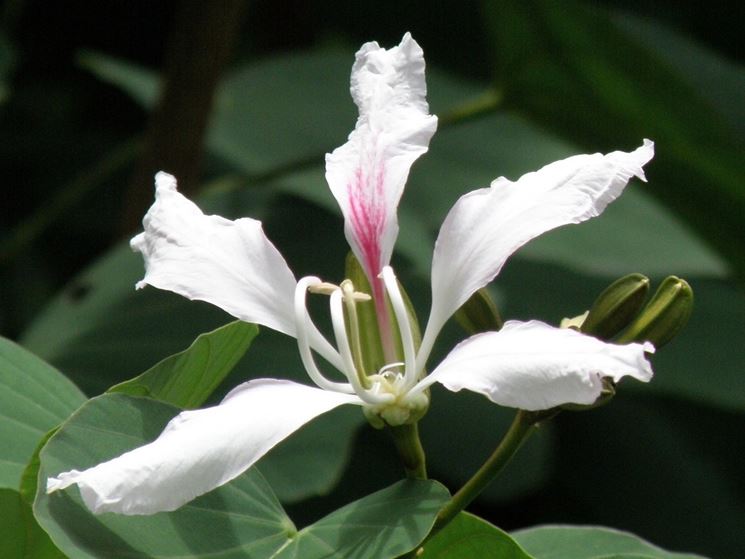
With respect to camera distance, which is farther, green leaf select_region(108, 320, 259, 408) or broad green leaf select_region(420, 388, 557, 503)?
broad green leaf select_region(420, 388, 557, 503)

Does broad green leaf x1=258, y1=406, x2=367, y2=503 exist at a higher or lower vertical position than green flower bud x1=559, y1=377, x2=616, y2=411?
lower

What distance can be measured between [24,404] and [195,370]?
10cm

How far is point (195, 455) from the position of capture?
66cm

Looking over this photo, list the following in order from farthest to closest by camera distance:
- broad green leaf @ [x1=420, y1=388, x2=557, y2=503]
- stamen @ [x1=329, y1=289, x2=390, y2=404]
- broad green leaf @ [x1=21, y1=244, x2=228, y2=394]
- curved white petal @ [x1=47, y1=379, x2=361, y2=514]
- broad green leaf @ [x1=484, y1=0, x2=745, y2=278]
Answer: broad green leaf @ [x1=420, y1=388, x2=557, y2=503] → broad green leaf @ [x1=484, y1=0, x2=745, y2=278] → broad green leaf @ [x1=21, y1=244, x2=228, y2=394] → stamen @ [x1=329, y1=289, x2=390, y2=404] → curved white petal @ [x1=47, y1=379, x2=361, y2=514]

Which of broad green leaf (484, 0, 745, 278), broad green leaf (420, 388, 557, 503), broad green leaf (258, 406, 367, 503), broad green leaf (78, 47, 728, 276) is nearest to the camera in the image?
broad green leaf (258, 406, 367, 503)

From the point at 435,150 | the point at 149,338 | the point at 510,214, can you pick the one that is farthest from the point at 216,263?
the point at 435,150

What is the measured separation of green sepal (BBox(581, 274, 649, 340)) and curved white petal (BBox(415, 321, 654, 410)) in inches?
2.8

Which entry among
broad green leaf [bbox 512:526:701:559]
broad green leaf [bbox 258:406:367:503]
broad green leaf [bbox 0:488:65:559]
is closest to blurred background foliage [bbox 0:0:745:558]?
broad green leaf [bbox 258:406:367:503]

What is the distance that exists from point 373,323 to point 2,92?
1032 millimetres

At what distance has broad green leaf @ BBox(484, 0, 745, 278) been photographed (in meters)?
1.60

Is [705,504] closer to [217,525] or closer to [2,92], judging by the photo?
[2,92]

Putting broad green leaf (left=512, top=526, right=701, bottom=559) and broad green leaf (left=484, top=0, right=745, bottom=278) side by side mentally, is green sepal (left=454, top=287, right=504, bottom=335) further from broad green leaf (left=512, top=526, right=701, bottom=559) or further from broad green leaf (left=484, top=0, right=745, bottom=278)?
broad green leaf (left=484, top=0, right=745, bottom=278)

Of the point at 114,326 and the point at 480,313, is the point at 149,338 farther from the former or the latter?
the point at 480,313

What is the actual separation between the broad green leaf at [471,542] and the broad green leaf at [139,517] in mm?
106
